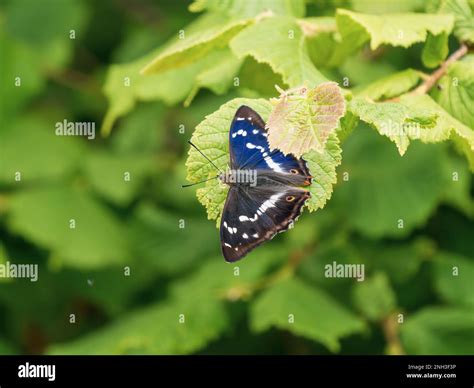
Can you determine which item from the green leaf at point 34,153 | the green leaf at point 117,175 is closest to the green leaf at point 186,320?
the green leaf at point 117,175

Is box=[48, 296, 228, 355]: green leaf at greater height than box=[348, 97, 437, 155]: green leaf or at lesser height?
lesser

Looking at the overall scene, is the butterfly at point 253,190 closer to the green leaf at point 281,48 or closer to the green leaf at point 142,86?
the green leaf at point 281,48

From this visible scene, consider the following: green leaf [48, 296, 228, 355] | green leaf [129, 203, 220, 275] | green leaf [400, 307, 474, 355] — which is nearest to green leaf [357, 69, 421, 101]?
green leaf [400, 307, 474, 355]

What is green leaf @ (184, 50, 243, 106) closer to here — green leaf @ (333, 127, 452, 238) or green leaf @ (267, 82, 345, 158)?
green leaf @ (267, 82, 345, 158)

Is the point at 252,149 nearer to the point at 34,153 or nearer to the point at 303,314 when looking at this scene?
the point at 303,314

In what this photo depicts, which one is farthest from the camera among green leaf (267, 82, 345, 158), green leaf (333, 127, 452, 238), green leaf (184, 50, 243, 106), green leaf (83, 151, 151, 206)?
green leaf (83, 151, 151, 206)

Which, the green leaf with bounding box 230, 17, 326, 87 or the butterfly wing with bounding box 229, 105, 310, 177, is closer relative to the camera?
the butterfly wing with bounding box 229, 105, 310, 177
